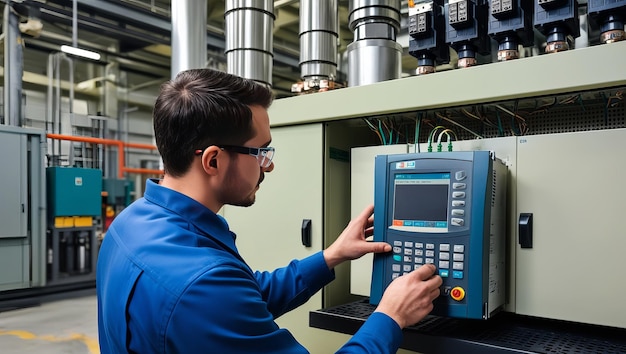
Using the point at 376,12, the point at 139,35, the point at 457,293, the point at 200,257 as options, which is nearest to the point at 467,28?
the point at 376,12

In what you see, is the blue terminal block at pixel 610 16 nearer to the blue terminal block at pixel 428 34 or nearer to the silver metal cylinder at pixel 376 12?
the blue terminal block at pixel 428 34

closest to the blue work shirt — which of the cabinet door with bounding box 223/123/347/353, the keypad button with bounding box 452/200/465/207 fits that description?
the keypad button with bounding box 452/200/465/207

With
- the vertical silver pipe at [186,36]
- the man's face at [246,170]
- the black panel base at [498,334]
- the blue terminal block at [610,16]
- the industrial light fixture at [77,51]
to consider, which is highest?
the industrial light fixture at [77,51]

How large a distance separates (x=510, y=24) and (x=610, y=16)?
21cm

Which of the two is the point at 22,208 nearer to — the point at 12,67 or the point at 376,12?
the point at 12,67

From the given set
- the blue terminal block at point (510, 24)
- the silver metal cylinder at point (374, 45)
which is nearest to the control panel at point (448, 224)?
the blue terminal block at point (510, 24)

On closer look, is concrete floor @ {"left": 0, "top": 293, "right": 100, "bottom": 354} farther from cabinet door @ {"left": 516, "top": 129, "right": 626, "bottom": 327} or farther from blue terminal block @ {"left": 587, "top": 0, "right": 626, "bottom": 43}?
blue terminal block @ {"left": 587, "top": 0, "right": 626, "bottom": 43}

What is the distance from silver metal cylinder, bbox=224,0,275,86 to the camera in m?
1.60

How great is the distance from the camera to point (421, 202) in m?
1.00

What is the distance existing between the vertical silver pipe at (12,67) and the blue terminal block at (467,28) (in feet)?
12.7

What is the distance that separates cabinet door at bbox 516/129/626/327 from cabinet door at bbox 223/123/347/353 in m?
0.57

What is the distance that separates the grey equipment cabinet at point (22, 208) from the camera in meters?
3.65

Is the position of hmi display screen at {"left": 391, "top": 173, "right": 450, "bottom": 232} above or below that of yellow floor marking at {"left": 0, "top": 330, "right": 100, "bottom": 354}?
above

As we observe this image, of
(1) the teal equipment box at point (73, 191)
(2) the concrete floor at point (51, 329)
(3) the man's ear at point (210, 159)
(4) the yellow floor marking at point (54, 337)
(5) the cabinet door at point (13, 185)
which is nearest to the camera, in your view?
(3) the man's ear at point (210, 159)
